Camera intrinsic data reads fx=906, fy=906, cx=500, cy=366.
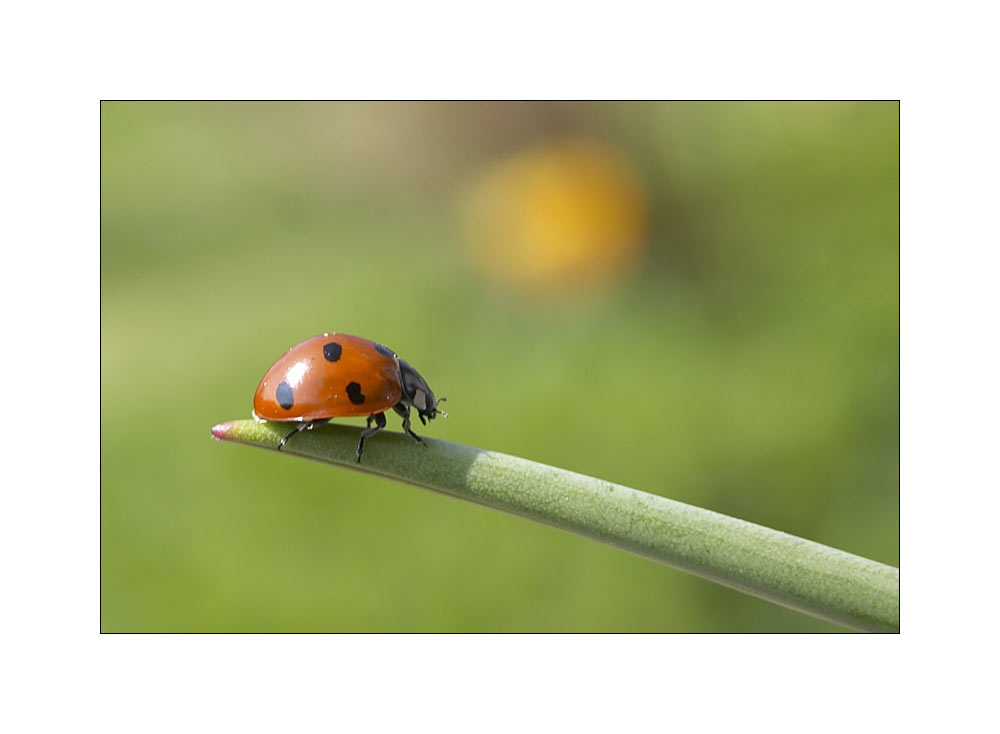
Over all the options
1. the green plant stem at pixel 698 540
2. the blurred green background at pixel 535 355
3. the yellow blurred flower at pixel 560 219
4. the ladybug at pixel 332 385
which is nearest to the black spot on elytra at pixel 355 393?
the ladybug at pixel 332 385

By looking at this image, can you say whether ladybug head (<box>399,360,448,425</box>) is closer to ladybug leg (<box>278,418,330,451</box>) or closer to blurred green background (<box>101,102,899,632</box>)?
ladybug leg (<box>278,418,330,451</box>)

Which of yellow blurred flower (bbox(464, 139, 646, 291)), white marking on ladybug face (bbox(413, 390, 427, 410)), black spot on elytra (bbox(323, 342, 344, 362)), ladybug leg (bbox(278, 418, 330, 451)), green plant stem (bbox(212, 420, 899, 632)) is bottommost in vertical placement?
green plant stem (bbox(212, 420, 899, 632))

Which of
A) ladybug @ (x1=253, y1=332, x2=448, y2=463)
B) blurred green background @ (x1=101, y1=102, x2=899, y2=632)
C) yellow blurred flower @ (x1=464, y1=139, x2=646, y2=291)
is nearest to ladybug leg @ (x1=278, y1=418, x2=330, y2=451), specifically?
ladybug @ (x1=253, y1=332, x2=448, y2=463)

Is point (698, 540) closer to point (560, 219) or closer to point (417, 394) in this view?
point (417, 394)

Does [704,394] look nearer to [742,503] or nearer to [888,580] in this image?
[742,503]

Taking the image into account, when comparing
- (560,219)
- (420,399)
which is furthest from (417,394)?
(560,219)

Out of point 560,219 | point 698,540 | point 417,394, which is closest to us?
point 698,540

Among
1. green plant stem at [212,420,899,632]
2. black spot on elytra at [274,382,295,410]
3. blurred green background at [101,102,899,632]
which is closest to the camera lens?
green plant stem at [212,420,899,632]
